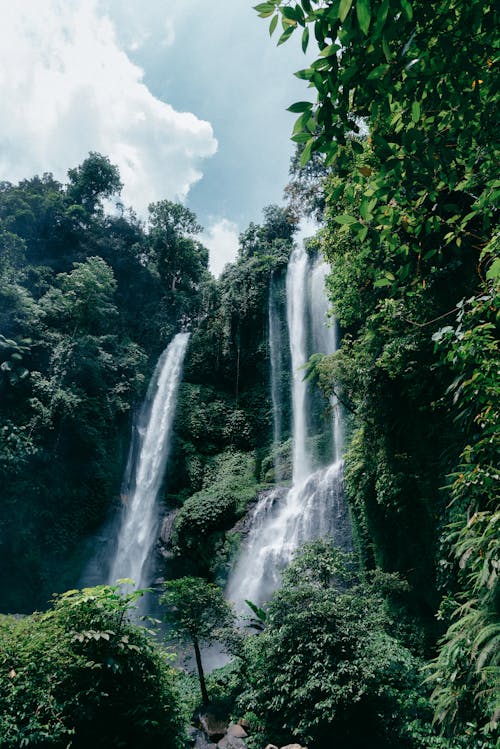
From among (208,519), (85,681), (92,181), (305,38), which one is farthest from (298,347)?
(92,181)

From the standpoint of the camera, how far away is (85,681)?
140 inches

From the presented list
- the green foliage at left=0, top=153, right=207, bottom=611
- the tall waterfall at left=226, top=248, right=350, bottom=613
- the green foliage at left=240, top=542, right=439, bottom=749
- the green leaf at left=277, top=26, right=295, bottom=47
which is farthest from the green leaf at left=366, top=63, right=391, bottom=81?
the green foliage at left=0, top=153, right=207, bottom=611

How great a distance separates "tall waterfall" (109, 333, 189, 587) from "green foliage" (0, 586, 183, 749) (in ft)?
40.2

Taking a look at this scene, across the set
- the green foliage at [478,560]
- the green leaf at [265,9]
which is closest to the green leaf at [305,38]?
the green leaf at [265,9]

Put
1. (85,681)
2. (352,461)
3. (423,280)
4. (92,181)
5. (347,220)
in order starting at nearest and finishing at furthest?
(347,220) < (423,280) < (85,681) < (352,461) < (92,181)

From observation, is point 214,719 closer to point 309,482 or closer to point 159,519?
point 309,482

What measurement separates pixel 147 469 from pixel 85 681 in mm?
16175

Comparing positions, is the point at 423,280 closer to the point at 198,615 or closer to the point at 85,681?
the point at 85,681

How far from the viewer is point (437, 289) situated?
5.68 metres

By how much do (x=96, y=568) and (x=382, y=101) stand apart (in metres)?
18.2

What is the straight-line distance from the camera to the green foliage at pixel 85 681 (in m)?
3.10

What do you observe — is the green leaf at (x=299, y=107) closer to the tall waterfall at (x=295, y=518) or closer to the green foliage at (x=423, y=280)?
the green foliage at (x=423, y=280)

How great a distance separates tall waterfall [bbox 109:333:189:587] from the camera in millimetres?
16156

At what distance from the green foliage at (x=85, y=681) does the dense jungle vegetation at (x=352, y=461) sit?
20mm
